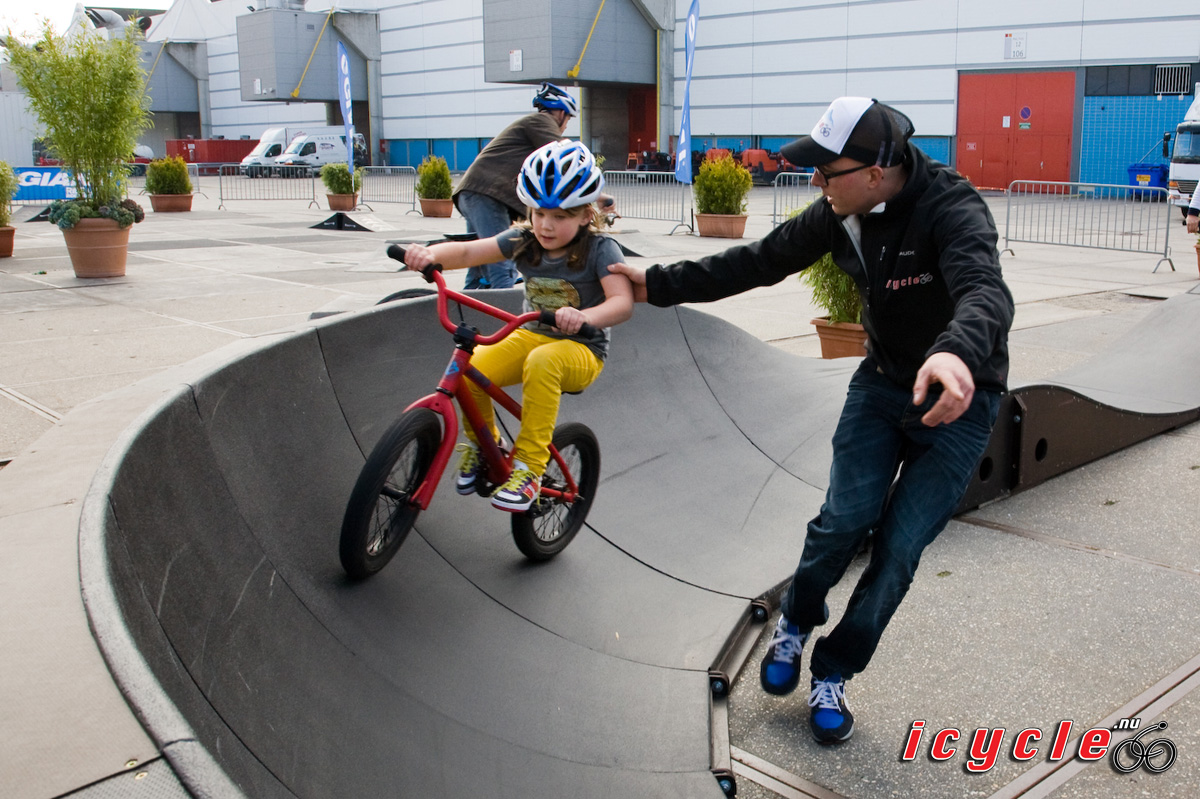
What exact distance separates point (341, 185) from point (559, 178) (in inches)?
965

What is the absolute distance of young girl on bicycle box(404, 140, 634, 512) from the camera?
148 inches

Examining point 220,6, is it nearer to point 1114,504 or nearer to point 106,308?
point 106,308

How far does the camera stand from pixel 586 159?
3.83 metres

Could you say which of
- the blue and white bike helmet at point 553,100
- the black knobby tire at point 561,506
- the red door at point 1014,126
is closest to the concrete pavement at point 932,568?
the black knobby tire at point 561,506

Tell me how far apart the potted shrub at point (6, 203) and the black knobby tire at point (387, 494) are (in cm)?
1478

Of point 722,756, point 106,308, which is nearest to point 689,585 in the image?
point 722,756

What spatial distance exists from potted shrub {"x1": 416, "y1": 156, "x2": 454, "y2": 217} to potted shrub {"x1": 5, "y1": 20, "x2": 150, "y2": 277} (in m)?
11.9

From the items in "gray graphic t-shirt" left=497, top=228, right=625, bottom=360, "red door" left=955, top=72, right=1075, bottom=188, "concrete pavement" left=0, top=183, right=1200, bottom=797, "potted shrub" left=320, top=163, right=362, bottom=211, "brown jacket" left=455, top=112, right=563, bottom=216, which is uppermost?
"red door" left=955, top=72, right=1075, bottom=188

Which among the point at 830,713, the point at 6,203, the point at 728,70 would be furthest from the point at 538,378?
the point at 728,70

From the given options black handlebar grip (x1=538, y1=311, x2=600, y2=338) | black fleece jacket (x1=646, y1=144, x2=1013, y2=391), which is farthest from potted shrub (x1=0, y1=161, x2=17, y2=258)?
black fleece jacket (x1=646, y1=144, x2=1013, y2=391)

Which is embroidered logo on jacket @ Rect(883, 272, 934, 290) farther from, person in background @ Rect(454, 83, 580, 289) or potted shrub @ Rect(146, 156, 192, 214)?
potted shrub @ Rect(146, 156, 192, 214)

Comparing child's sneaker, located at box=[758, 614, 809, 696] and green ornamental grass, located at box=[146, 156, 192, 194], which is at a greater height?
green ornamental grass, located at box=[146, 156, 192, 194]

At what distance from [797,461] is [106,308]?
8839mm

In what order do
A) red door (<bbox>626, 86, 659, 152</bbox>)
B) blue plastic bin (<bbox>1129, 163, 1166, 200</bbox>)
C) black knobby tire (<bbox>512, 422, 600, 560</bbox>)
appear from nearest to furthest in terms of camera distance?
1. black knobby tire (<bbox>512, 422, 600, 560</bbox>)
2. blue plastic bin (<bbox>1129, 163, 1166, 200</bbox>)
3. red door (<bbox>626, 86, 659, 152</bbox>)
